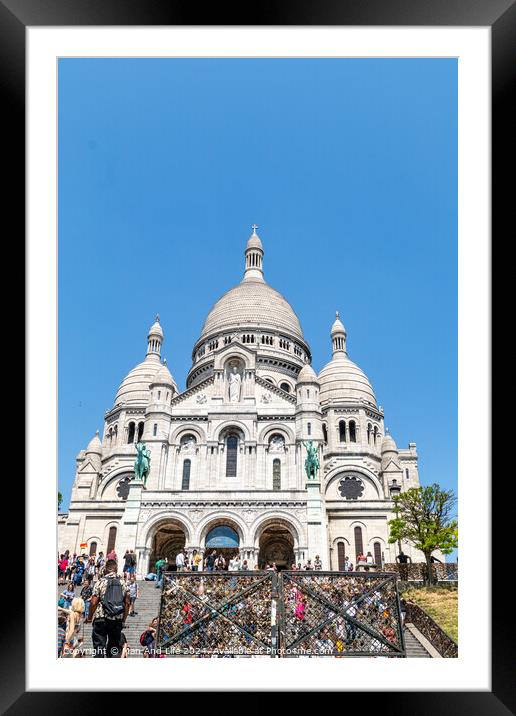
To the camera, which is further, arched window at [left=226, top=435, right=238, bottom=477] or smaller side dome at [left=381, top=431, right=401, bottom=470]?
smaller side dome at [left=381, top=431, right=401, bottom=470]

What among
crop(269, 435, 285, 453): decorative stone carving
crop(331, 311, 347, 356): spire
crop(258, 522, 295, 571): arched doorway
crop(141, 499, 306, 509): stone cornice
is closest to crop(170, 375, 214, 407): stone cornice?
crop(269, 435, 285, 453): decorative stone carving

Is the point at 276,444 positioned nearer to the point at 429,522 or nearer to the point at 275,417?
the point at 275,417

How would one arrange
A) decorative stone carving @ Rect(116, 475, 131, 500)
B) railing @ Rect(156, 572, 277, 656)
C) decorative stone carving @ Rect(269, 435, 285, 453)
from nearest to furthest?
railing @ Rect(156, 572, 277, 656) → decorative stone carving @ Rect(269, 435, 285, 453) → decorative stone carving @ Rect(116, 475, 131, 500)

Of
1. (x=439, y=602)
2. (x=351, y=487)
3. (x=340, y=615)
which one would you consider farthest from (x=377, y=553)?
(x=340, y=615)

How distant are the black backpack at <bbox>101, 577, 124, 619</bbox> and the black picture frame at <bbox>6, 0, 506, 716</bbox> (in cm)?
349

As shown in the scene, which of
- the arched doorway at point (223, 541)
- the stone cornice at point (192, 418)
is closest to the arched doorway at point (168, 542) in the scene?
the arched doorway at point (223, 541)

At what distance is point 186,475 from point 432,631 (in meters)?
24.0

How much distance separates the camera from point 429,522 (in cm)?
2800

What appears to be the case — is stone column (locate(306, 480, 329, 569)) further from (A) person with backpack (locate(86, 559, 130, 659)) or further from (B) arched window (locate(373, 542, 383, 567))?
(A) person with backpack (locate(86, 559, 130, 659))

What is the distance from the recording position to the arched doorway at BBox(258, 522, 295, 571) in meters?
35.8

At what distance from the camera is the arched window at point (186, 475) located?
37.1 m
